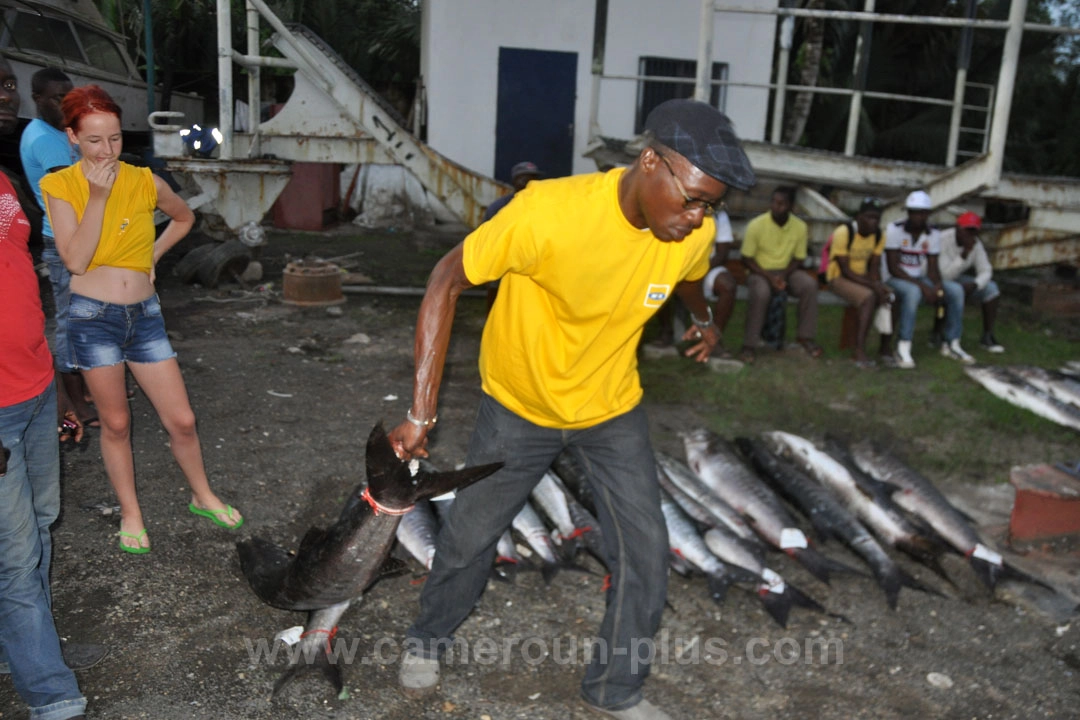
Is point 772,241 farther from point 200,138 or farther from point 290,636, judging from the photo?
point 290,636

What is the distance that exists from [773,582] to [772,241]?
477cm

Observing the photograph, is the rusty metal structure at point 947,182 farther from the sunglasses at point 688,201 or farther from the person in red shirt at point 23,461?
the person in red shirt at point 23,461

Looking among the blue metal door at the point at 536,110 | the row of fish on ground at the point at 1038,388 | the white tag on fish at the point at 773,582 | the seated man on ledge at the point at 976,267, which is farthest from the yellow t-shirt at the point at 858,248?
the blue metal door at the point at 536,110

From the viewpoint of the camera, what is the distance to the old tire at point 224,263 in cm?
976

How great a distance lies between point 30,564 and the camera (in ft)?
8.84

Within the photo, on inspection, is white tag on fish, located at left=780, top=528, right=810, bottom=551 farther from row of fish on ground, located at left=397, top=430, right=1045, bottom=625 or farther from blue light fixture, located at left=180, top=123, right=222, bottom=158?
blue light fixture, located at left=180, top=123, right=222, bottom=158

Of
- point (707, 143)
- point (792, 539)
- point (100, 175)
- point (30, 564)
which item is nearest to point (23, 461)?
point (30, 564)

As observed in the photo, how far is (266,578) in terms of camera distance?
3.50 metres

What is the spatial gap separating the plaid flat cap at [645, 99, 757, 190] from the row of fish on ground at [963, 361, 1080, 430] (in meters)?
5.29

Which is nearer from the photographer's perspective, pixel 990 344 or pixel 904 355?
pixel 904 355

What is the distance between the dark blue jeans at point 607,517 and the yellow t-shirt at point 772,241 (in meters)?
5.50

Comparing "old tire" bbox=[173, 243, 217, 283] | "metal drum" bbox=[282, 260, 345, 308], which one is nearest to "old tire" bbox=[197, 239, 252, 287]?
"old tire" bbox=[173, 243, 217, 283]

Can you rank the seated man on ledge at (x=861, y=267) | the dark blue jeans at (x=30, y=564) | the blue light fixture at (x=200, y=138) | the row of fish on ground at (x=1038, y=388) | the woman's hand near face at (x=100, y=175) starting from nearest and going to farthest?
the dark blue jeans at (x=30, y=564) → the woman's hand near face at (x=100, y=175) → the row of fish on ground at (x=1038, y=388) → the seated man on ledge at (x=861, y=267) → the blue light fixture at (x=200, y=138)

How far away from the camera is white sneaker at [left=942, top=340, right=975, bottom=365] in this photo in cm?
820
